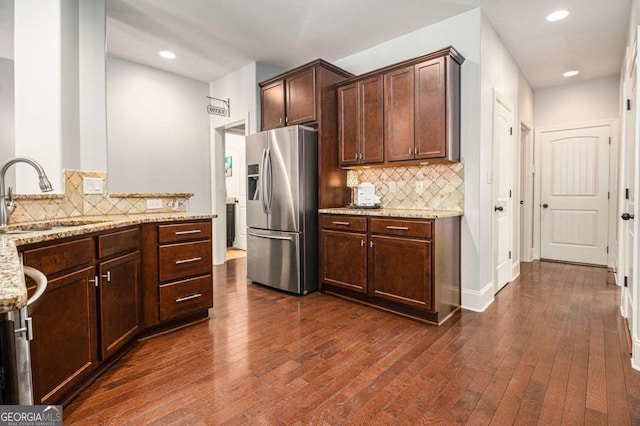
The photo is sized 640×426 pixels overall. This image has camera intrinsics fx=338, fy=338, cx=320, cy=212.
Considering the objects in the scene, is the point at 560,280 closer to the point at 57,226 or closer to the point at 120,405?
the point at 120,405

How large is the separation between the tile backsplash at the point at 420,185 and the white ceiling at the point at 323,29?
145 cm

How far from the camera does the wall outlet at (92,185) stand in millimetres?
2639

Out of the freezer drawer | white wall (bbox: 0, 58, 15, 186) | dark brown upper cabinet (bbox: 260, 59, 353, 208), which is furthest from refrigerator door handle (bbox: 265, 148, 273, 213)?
white wall (bbox: 0, 58, 15, 186)

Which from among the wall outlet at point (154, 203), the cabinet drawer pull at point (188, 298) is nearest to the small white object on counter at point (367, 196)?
the cabinet drawer pull at point (188, 298)

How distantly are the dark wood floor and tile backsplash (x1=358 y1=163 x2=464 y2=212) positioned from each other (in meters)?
1.10

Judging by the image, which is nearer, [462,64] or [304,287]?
[462,64]

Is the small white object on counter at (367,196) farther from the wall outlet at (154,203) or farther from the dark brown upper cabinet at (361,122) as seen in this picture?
A: the wall outlet at (154,203)

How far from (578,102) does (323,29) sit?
13.2 ft

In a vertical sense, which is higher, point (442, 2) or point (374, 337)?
point (442, 2)

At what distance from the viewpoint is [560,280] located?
409 cm

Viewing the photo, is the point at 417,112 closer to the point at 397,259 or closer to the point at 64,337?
the point at 397,259

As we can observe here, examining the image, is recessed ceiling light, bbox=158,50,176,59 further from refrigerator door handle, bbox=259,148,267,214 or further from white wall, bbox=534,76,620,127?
white wall, bbox=534,76,620,127

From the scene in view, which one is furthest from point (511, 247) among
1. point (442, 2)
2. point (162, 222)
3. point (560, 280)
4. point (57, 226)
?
point (57, 226)

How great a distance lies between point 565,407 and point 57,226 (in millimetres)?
3119
